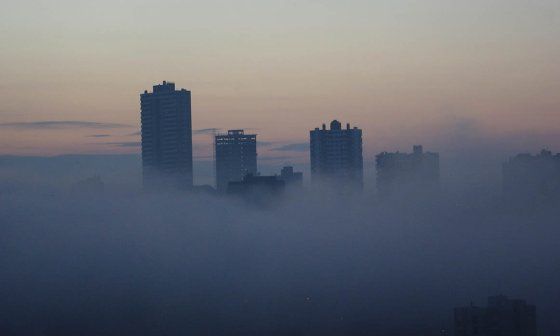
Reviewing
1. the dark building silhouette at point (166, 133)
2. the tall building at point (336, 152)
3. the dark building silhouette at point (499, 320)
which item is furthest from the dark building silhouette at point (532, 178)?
the dark building silhouette at point (499, 320)

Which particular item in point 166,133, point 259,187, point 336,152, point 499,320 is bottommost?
point 499,320

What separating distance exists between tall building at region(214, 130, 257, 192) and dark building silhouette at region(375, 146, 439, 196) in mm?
13369

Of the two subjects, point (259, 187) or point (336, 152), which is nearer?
point (259, 187)

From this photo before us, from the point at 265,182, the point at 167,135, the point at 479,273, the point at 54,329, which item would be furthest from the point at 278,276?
the point at 167,135

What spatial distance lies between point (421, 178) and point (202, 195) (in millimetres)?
17781

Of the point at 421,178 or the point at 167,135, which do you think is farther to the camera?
the point at 167,135

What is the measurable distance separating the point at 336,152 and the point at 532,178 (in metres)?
23.6

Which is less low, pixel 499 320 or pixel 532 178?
Answer: pixel 532 178

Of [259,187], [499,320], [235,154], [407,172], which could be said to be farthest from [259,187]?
[499,320]

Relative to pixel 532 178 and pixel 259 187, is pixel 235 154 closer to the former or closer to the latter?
pixel 259 187

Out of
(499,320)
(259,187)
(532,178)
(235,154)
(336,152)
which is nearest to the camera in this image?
(499,320)

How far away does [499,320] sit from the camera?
31891mm

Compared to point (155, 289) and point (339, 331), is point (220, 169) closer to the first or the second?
point (155, 289)

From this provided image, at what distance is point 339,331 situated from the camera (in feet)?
132
